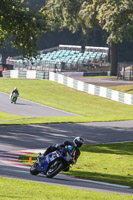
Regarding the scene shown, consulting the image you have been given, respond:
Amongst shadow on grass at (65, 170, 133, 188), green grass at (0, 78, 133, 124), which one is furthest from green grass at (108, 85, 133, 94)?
shadow on grass at (65, 170, 133, 188)

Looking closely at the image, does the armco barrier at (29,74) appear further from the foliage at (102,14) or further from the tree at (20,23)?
the tree at (20,23)

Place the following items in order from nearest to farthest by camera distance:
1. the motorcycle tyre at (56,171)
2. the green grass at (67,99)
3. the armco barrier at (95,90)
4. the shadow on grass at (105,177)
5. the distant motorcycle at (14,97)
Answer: the motorcycle tyre at (56,171) → the shadow on grass at (105,177) → the green grass at (67,99) → the distant motorcycle at (14,97) → the armco barrier at (95,90)

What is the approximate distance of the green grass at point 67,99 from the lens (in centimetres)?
4178

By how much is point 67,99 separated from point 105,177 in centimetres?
3258

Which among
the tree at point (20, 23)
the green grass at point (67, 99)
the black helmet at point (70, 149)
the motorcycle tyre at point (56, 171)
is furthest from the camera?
the green grass at point (67, 99)

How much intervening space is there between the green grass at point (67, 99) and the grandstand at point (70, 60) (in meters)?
6.91

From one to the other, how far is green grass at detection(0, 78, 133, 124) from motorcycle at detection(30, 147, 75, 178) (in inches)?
753

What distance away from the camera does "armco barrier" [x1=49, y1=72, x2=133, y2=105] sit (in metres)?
47.3

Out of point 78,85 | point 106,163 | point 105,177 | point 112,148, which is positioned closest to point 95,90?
point 78,85

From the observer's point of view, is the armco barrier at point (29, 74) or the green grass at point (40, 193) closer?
the green grass at point (40, 193)

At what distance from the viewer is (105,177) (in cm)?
1617

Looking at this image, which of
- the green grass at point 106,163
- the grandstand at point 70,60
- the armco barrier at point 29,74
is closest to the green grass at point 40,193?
the green grass at point 106,163

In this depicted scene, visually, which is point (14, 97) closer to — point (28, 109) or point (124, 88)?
point (28, 109)

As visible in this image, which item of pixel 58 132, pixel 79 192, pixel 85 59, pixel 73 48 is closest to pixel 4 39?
pixel 58 132
